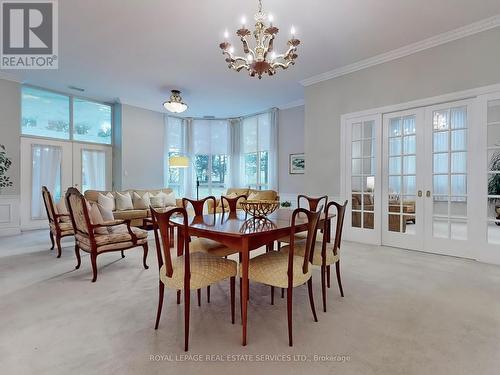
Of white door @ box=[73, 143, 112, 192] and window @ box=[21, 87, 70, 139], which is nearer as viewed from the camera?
window @ box=[21, 87, 70, 139]

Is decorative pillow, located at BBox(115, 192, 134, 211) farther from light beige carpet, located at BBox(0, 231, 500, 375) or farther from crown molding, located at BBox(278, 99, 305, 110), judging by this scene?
crown molding, located at BBox(278, 99, 305, 110)

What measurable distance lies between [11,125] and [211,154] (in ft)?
15.4

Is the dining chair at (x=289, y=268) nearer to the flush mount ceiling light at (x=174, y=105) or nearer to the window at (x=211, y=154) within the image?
the flush mount ceiling light at (x=174, y=105)

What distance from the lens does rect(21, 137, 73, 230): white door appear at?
5703 mm

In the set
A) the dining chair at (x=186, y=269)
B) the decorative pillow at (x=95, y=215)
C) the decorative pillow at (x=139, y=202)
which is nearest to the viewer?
the dining chair at (x=186, y=269)

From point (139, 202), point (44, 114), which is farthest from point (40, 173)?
point (139, 202)

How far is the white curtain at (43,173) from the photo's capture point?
5.84 m

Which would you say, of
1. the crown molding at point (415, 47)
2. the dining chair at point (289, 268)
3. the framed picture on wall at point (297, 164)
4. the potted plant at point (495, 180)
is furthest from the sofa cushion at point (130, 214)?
the potted plant at point (495, 180)

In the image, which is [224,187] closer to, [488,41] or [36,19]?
[36,19]

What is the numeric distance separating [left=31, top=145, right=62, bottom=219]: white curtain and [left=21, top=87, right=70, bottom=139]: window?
37cm

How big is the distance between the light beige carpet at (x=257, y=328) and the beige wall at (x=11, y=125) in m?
3.09

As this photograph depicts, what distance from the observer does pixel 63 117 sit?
20.6ft

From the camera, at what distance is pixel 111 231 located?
339cm

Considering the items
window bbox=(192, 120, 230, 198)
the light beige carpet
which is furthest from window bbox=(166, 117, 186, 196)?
the light beige carpet
